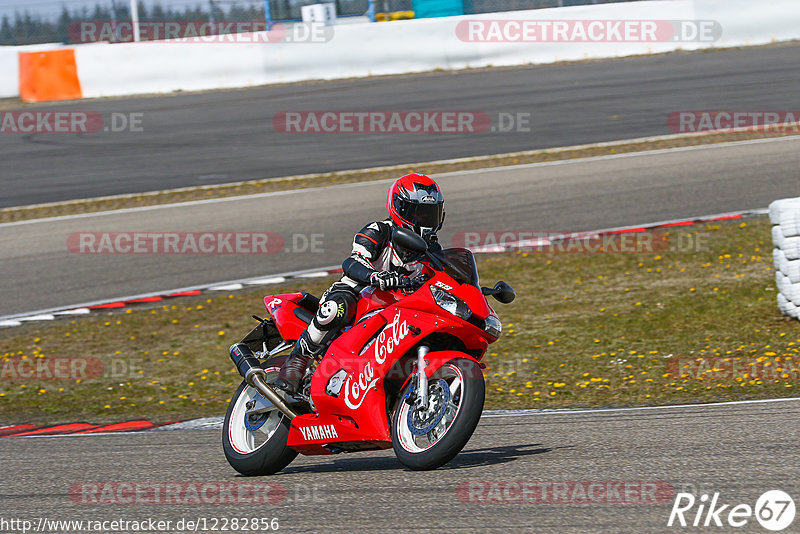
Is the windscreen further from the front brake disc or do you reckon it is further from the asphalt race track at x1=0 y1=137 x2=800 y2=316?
the asphalt race track at x1=0 y1=137 x2=800 y2=316

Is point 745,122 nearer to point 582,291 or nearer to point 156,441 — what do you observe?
point 582,291

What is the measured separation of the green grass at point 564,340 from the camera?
891cm

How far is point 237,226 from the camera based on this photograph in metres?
15.5

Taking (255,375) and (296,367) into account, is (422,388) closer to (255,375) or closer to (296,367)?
(296,367)

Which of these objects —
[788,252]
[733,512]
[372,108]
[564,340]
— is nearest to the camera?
[733,512]

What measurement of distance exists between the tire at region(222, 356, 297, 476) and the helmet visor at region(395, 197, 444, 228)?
1.30m

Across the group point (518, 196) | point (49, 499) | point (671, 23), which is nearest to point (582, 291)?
point (518, 196)

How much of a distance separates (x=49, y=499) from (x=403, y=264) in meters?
2.32

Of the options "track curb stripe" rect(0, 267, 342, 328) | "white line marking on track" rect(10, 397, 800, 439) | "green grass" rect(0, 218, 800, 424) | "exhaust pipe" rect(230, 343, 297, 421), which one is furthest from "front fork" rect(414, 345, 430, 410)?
"track curb stripe" rect(0, 267, 342, 328)

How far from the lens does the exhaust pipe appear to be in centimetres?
616

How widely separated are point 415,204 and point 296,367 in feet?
4.04

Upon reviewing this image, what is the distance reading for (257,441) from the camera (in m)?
6.46

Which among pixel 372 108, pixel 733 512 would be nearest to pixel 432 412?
pixel 733 512

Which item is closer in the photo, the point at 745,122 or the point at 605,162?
the point at 605,162
